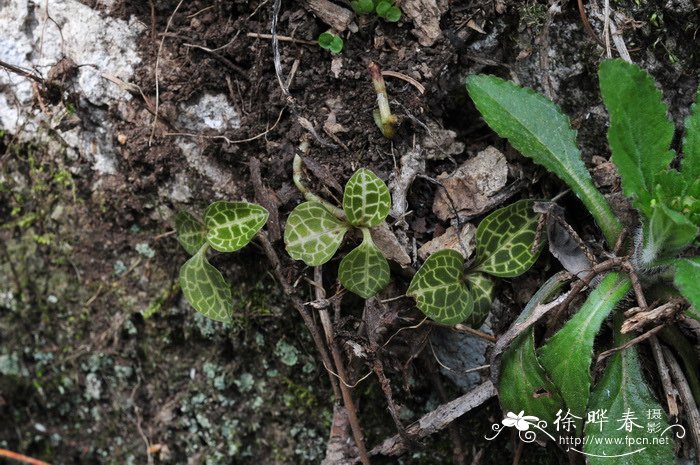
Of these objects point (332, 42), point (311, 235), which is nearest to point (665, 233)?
point (311, 235)

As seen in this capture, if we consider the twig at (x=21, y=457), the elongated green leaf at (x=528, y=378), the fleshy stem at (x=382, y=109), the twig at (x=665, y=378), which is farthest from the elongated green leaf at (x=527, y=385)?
the twig at (x=21, y=457)

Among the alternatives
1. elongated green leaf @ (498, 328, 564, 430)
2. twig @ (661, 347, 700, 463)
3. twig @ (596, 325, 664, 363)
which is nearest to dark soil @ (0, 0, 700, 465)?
elongated green leaf @ (498, 328, 564, 430)

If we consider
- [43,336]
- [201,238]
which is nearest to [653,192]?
[201,238]

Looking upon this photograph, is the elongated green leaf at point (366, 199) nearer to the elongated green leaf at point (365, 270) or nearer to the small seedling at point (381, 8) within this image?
the elongated green leaf at point (365, 270)

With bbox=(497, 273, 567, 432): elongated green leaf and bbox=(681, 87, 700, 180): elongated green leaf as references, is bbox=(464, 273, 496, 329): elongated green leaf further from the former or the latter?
bbox=(681, 87, 700, 180): elongated green leaf

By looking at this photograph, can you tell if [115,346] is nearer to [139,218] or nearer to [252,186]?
[139,218]

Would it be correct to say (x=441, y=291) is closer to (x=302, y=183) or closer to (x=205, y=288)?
(x=302, y=183)
